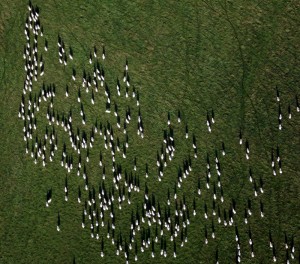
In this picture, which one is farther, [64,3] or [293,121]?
[64,3]

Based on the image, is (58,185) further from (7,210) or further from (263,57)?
(263,57)

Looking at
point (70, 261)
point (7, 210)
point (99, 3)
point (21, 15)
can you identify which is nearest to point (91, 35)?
point (99, 3)

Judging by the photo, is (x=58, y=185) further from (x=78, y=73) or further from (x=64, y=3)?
(x=64, y=3)

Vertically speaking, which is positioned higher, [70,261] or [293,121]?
[293,121]

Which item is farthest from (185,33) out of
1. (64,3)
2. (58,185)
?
(58,185)

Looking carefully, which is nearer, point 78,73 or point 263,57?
point 263,57

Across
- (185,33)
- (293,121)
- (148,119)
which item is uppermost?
(185,33)
